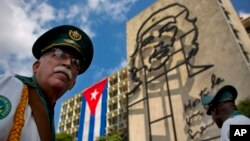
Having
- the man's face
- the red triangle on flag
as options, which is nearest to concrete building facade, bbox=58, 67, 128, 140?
the red triangle on flag

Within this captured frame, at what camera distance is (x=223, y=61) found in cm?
646

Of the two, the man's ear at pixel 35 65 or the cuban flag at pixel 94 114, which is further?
the cuban flag at pixel 94 114

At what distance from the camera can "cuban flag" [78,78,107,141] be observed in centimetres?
973

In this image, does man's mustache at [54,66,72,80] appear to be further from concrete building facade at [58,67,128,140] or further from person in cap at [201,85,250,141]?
concrete building facade at [58,67,128,140]

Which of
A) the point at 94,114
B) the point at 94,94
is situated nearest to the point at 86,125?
the point at 94,114

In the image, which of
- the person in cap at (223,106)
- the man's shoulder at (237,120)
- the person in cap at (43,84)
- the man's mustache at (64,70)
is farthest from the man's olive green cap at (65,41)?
the person in cap at (223,106)

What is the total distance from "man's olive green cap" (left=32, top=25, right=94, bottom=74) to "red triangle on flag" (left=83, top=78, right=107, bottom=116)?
890 cm

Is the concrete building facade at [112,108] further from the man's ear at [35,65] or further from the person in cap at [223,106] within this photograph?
the man's ear at [35,65]

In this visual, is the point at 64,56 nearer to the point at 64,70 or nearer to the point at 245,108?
the point at 64,70

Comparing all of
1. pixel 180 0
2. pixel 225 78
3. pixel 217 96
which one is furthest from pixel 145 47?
pixel 217 96

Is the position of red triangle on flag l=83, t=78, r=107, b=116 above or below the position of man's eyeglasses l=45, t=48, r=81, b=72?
above

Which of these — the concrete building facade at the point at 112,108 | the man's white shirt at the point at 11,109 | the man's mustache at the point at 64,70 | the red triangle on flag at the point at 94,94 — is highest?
the concrete building facade at the point at 112,108

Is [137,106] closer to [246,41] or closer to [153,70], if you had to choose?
[153,70]

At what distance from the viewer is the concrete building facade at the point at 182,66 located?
634 centimetres
